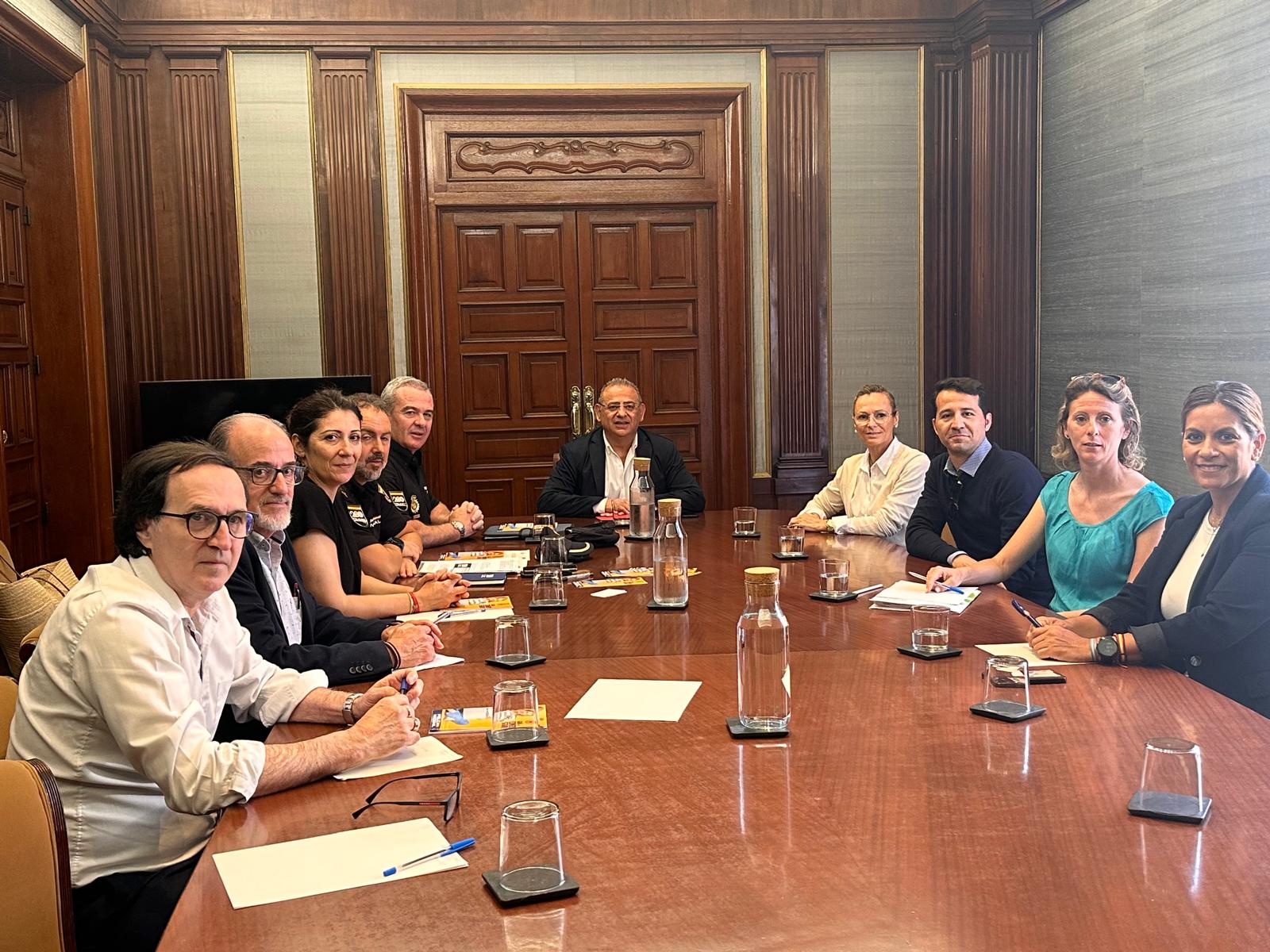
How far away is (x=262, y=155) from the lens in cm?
683

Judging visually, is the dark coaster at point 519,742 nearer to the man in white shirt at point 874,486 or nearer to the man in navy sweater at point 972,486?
the man in navy sweater at point 972,486

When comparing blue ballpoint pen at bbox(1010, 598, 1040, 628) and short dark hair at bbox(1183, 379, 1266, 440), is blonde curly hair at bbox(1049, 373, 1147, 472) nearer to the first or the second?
short dark hair at bbox(1183, 379, 1266, 440)

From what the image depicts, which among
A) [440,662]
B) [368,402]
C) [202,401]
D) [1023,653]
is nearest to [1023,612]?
[1023,653]

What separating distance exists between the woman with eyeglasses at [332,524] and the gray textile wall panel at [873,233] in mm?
4111

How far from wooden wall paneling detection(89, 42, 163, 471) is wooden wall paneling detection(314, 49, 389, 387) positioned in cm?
90

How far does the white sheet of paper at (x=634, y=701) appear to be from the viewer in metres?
2.38

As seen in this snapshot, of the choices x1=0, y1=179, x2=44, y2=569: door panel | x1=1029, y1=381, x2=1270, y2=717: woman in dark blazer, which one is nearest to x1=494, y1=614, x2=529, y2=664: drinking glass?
x1=1029, y1=381, x2=1270, y2=717: woman in dark blazer

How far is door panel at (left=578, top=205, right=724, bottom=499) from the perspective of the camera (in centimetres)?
725

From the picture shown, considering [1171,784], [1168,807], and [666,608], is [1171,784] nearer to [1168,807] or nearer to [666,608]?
[1168,807]

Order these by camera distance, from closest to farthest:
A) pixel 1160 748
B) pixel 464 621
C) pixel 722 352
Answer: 1. pixel 1160 748
2. pixel 464 621
3. pixel 722 352

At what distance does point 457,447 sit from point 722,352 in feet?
5.39

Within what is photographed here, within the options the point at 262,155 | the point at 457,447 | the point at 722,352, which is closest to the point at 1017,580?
the point at 722,352

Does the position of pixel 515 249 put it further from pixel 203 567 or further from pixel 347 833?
pixel 347 833

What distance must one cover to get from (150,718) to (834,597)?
Result: 1.95 m
